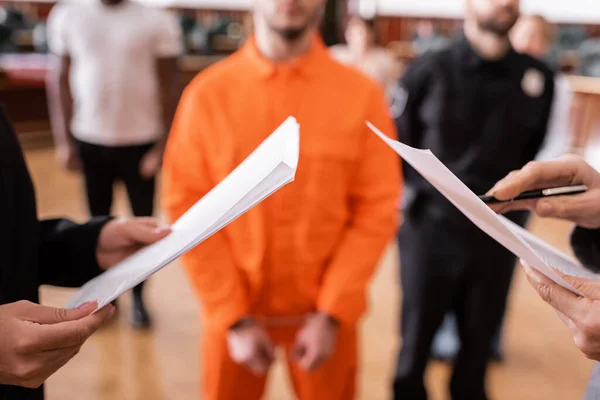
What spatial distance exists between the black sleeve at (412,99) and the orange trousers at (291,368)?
735 millimetres

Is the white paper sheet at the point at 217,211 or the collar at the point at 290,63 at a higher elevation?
the collar at the point at 290,63

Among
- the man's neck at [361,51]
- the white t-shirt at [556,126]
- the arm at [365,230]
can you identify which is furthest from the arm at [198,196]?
the man's neck at [361,51]

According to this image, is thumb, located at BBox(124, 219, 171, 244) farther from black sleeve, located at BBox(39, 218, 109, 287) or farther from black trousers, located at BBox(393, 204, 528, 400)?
black trousers, located at BBox(393, 204, 528, 400)

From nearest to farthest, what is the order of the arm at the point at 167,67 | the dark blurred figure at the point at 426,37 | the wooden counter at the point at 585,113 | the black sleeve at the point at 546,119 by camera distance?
the black sleeve at the point at 546,119
the arm at the point at 167,67
the wooden counter at the point at 585,113
the dark blurred figure at the point at 426,37

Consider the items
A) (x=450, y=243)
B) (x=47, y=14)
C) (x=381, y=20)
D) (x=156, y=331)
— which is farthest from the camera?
(x=381, y=20)

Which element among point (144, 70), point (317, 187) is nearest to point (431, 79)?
point (317, 187)

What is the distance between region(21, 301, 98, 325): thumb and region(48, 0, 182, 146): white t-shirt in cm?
174

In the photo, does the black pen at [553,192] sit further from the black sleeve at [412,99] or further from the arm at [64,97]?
the arm at [64,97]

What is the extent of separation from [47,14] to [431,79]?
877 centimetres

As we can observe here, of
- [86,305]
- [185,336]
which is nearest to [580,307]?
[86,305]

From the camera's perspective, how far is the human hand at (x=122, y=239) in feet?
2.94

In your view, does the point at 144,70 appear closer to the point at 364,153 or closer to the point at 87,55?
the point at 87,55

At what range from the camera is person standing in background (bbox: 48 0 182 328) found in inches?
88.7

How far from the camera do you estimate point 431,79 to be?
1.65 m
